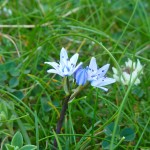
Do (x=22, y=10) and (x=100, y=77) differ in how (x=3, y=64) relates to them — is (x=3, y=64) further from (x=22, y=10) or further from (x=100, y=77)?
(x=22, y=10)

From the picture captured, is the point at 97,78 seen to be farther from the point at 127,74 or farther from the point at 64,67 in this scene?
the point at 127,74

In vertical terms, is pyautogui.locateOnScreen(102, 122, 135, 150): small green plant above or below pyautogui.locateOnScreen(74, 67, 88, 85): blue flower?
below

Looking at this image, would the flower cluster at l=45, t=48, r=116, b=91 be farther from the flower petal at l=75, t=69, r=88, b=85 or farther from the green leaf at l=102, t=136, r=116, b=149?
the green leaf at l=102, t=136, r=116, b=149

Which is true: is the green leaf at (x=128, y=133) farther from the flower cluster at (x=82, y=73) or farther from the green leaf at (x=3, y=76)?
the green leaf at (x=3, y=76)

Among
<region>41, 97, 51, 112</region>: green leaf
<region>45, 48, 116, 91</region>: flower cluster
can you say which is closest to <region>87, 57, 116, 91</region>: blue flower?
<region>45, 48, 116, 91</region>: flower cluster

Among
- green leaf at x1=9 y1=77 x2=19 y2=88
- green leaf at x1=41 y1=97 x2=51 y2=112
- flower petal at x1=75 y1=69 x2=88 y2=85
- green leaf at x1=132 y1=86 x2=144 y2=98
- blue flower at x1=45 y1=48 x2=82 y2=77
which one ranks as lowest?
green leaf at x1=132 y1=86 x2=144 y2=98

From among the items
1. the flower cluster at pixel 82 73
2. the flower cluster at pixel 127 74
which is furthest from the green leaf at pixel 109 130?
the flower cluster at pixel 127 74

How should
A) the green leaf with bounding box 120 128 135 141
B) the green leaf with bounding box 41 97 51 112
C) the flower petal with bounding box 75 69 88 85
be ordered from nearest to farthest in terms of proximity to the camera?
1. the flower petal with bounding box 75 69 88 85
2. the green leaf with bounding box 120 128 135 141
3. the green leaf with bounding box 41 97 51 112

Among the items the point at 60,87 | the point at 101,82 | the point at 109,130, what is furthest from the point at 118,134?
the point at 60,87

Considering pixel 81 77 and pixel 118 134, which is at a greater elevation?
pixel 81 77
